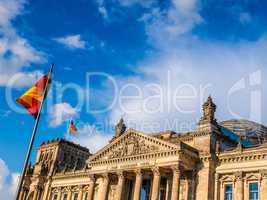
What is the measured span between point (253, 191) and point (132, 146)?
16462 mm

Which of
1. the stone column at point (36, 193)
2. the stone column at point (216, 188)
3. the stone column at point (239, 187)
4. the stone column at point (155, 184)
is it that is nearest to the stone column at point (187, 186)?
the stone column at point (216, 188)

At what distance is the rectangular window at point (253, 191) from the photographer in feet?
136

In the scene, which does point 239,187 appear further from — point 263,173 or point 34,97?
point 34,97

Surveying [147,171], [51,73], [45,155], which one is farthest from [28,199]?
[51,73]

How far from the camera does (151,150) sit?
48.4m

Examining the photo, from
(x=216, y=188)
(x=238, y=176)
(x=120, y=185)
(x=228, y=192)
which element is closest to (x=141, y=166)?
(x=120, y=185)

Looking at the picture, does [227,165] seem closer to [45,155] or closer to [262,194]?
[262,194]

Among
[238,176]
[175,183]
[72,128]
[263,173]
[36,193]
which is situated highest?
[72,128]

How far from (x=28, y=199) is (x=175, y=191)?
38.4 meters

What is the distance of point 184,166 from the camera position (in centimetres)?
4559

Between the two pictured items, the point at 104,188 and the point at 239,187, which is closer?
the point at 239,187

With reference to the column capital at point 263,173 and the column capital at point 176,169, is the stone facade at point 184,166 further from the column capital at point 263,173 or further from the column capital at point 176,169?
the column capital at point 176,169

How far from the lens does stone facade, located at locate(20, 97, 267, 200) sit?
1681 inches

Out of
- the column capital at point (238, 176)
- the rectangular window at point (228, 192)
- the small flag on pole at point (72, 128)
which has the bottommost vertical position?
the rectangular window at point (228, 192)
